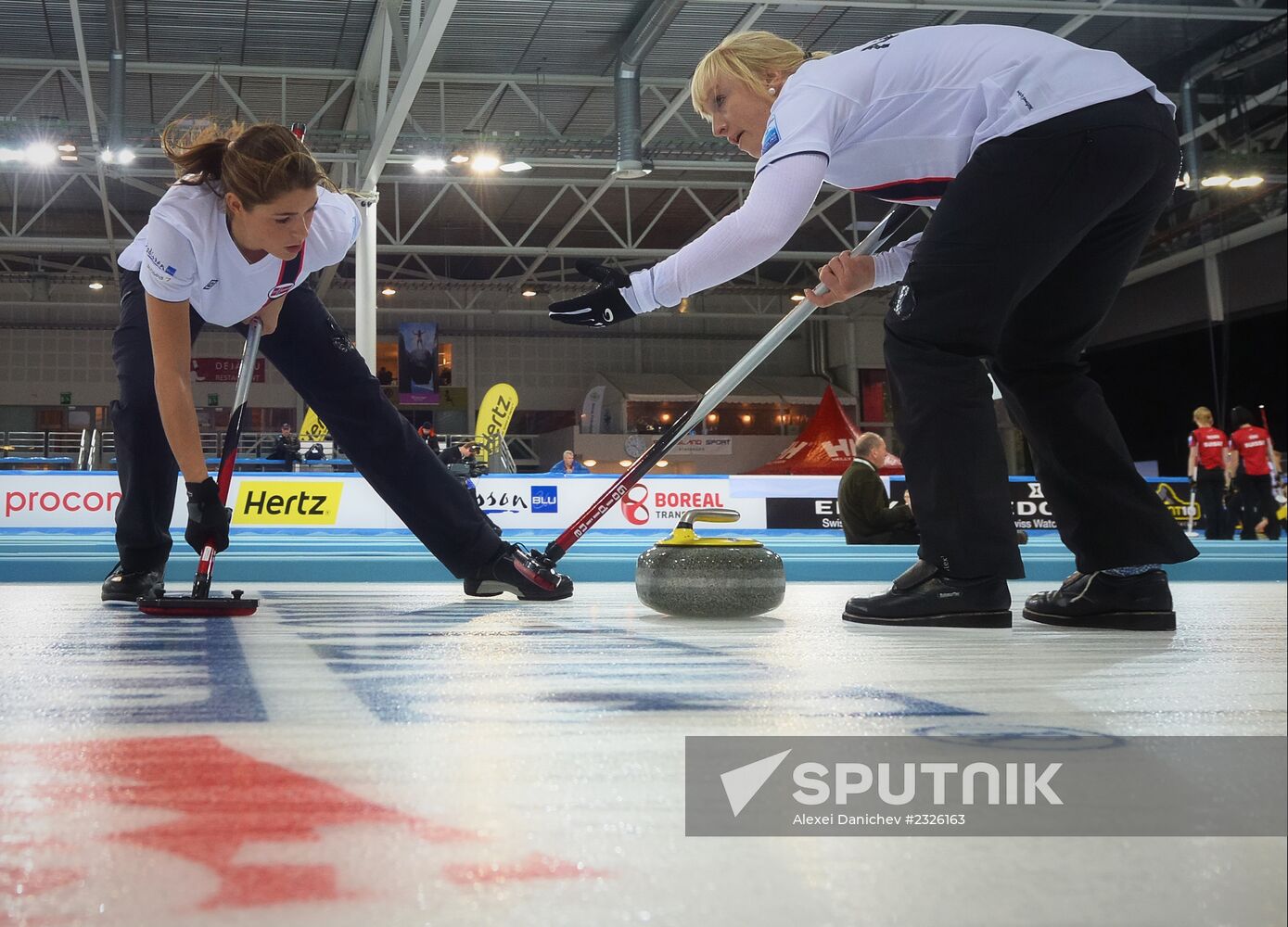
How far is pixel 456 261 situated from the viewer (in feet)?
69.9

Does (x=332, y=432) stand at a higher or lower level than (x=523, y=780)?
higher

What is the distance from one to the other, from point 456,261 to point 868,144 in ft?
67.6

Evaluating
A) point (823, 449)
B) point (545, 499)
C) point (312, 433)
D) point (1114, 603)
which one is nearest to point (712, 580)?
point (1114, 603)

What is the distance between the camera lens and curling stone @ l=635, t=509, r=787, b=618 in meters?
1.60

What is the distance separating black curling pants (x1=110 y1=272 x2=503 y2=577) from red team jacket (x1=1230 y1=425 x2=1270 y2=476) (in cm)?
818

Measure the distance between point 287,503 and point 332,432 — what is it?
21.6 feet

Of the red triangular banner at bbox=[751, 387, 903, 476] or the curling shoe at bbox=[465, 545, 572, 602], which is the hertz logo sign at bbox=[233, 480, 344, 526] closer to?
the curling shoe at bbox=[465, 545, 572, 602]

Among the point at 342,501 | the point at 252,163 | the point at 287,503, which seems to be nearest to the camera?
the point at 252,163

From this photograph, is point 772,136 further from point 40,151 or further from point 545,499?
point 40,151

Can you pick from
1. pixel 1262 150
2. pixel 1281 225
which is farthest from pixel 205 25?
pixel 1281 225

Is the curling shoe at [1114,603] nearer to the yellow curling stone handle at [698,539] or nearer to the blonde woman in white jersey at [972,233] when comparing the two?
the blonde woman in white jersey at [972,233]

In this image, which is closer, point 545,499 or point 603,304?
point 603,304

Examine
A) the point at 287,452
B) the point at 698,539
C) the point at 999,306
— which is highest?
the point at 287,452

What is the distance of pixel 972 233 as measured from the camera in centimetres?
138
